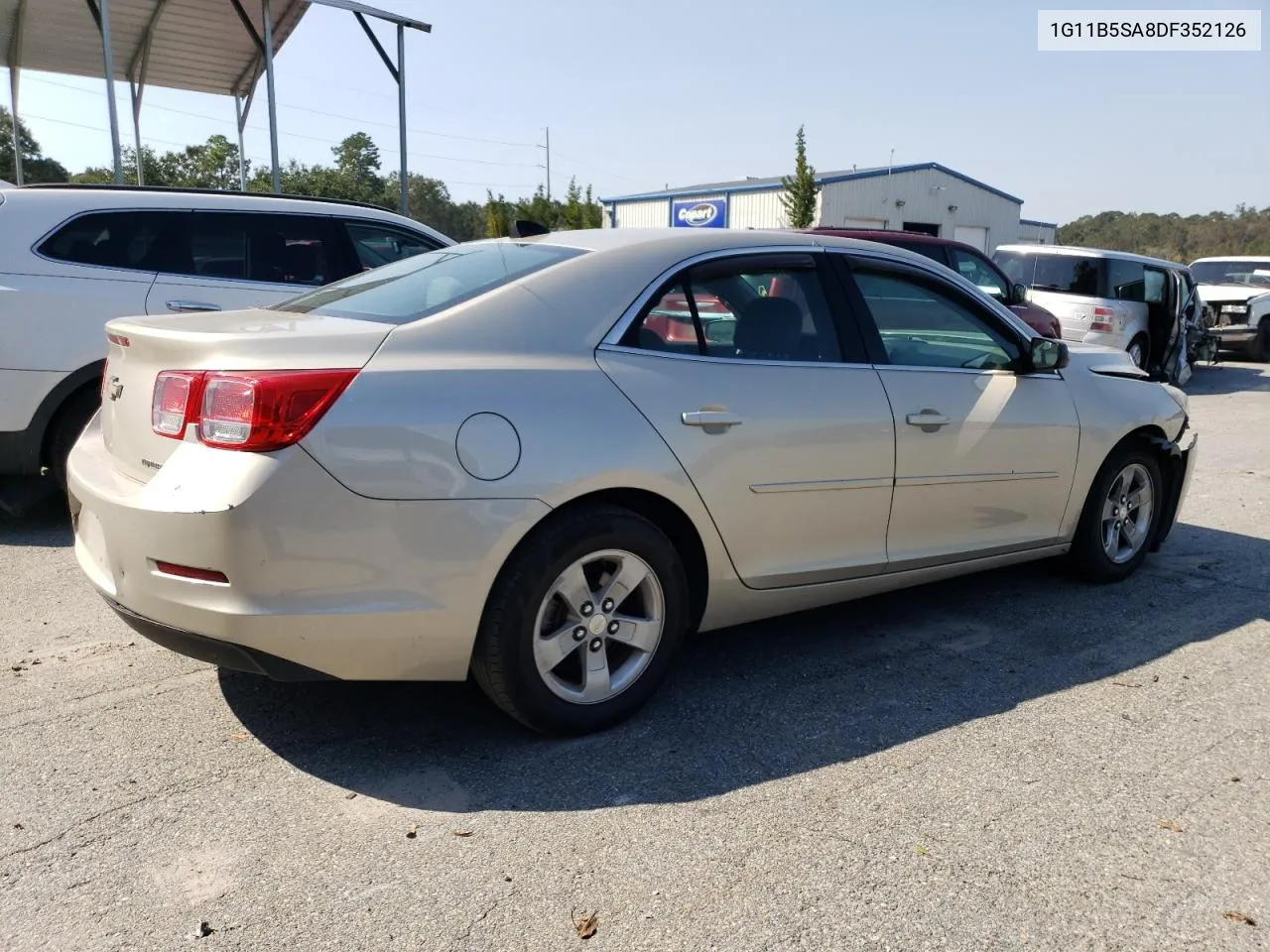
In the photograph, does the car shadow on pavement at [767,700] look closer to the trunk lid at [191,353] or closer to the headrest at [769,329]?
the trunk lid at [191,353]

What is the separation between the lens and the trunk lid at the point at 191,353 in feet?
9.60

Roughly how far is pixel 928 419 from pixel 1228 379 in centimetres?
1521

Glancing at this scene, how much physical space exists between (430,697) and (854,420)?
1.87 m

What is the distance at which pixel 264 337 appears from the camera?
3014mm

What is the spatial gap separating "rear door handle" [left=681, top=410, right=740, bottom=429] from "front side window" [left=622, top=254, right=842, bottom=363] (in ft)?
0.78

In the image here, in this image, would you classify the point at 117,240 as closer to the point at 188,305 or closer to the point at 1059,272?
the point at 188,305

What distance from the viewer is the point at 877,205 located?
38031 millimetres

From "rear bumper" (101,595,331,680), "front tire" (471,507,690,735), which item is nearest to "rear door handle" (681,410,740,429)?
"front tire" (471,507,690,735)

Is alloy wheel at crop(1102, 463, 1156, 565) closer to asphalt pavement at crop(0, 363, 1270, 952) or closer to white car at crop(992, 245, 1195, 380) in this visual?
asphalt pavement at crop(0, 363, 1270, 952)

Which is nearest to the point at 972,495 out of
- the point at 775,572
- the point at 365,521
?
the point at 775,572

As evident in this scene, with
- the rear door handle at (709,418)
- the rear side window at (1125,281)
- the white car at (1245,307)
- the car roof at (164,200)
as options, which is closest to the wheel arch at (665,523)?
the rear door handle at (709,418)

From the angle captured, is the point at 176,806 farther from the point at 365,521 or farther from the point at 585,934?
the point at 585,934

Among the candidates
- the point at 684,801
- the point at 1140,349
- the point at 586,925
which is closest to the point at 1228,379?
the point at 1140,349

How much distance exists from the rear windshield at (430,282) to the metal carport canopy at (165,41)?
10.1 metres
